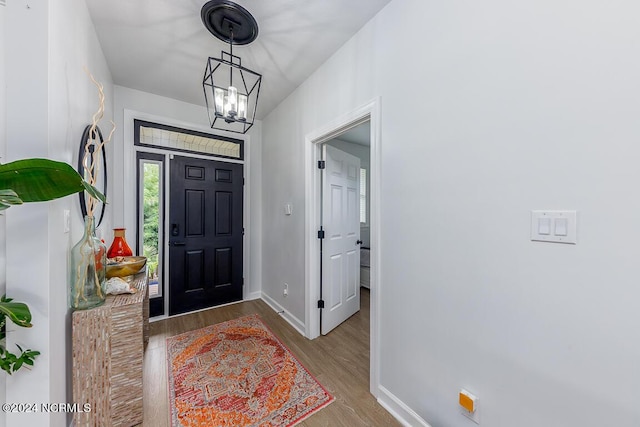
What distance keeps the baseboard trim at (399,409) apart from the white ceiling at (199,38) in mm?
2556

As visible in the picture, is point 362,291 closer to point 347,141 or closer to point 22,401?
point 347,141

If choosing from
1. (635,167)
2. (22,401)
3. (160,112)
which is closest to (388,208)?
(635,167)

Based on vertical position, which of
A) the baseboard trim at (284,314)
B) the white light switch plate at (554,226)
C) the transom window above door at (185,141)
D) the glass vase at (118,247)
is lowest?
the baseboard trim at (284,314)

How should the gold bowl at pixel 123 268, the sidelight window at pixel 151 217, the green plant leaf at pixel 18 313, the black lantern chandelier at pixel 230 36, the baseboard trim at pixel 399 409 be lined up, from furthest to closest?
the sidelight window at pixel 151 217 → the gold bowl at pixel 123 268 → the black lantern chandelier at pixel 230 36 → the baseboard trim at pixel 399 409 → the green plant leaf at pixel 18 313

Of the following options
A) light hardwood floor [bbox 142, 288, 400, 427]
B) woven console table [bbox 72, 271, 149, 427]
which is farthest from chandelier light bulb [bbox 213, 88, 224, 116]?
light hardwood floor [bbox 142, 288, 400, 427]

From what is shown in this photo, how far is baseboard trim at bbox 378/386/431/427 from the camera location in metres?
1.39

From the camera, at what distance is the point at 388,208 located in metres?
1.59

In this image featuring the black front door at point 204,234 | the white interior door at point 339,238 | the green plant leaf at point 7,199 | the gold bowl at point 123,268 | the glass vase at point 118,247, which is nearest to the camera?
the green plant leaf at point 7,199

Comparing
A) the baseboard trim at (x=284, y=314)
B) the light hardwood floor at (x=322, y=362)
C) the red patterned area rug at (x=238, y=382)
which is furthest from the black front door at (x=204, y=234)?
the red patterned area rug at (x=238, y=382)

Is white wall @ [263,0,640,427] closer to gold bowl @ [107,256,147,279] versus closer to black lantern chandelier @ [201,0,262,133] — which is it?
Result: black lantern chandelier @ [201,0,262,133]

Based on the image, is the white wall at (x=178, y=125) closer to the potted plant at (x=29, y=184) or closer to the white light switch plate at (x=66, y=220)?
the white light switch plate at (x=66, y=220)

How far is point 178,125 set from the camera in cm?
295

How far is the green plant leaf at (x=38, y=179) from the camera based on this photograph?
0.80 meters

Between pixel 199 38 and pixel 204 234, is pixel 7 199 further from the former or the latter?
pixel 204 234
